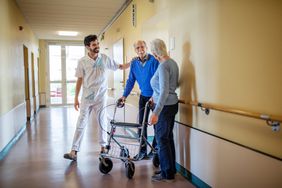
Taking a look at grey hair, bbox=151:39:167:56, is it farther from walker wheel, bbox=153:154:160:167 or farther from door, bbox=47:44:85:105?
door, bbox=47:44:85:105

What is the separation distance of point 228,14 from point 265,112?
0.79m

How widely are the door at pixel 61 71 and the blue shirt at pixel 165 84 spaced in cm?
939

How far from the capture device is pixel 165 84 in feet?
8.32

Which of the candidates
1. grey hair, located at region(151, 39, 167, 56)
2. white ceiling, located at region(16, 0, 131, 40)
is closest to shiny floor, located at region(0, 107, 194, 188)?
grey hair, located at region(151, 39, 167, 56)

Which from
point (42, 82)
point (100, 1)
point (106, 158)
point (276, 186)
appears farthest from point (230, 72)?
point (42, 82)

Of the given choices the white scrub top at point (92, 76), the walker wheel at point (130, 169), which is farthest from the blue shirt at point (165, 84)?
the white scrub top at point (92, 76)

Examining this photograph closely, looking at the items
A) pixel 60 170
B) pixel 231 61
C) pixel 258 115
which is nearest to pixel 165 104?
pixel 231 61

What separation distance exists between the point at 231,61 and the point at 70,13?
17.0 feet

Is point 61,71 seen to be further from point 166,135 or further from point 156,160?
point 166,135

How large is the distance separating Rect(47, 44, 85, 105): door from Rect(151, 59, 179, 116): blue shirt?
939 centimetres

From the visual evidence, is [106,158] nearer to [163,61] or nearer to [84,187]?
[84,187]

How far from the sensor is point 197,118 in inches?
103

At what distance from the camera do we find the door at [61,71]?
1141cm

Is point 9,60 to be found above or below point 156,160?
above
